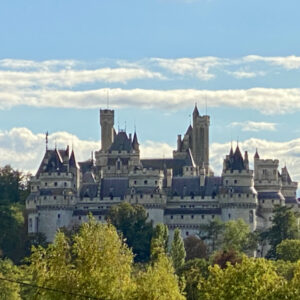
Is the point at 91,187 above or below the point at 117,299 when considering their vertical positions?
above

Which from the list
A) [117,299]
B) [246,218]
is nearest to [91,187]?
[246,218]

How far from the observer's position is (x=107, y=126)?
176750 millimetres

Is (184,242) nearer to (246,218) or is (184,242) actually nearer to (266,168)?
(246,218)

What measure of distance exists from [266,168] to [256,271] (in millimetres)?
80757

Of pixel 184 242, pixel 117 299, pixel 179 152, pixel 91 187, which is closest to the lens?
pixel 117 299

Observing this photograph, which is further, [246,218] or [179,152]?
[179,152]

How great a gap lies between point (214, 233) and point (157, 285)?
75.5 metres

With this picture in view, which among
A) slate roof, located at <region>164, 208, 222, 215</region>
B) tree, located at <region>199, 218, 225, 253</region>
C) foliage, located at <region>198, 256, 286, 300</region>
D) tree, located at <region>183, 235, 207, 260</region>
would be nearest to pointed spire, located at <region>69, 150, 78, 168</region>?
slate roof, located at <region>164, 208, 222, 215</region>

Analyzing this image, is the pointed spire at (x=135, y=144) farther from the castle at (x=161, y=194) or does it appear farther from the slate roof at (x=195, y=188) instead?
the slate roof at (x=195, y=188)

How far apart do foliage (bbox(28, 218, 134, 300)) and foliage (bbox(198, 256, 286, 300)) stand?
7113 mm

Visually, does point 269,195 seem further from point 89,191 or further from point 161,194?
point 89,191

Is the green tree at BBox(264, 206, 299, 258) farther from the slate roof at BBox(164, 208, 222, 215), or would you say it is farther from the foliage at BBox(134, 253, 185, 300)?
the foliage at BBox(134, 253, 185, 300)

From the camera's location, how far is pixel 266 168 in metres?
159

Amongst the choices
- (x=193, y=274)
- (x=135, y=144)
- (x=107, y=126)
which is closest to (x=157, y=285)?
(x=193, y=274)
